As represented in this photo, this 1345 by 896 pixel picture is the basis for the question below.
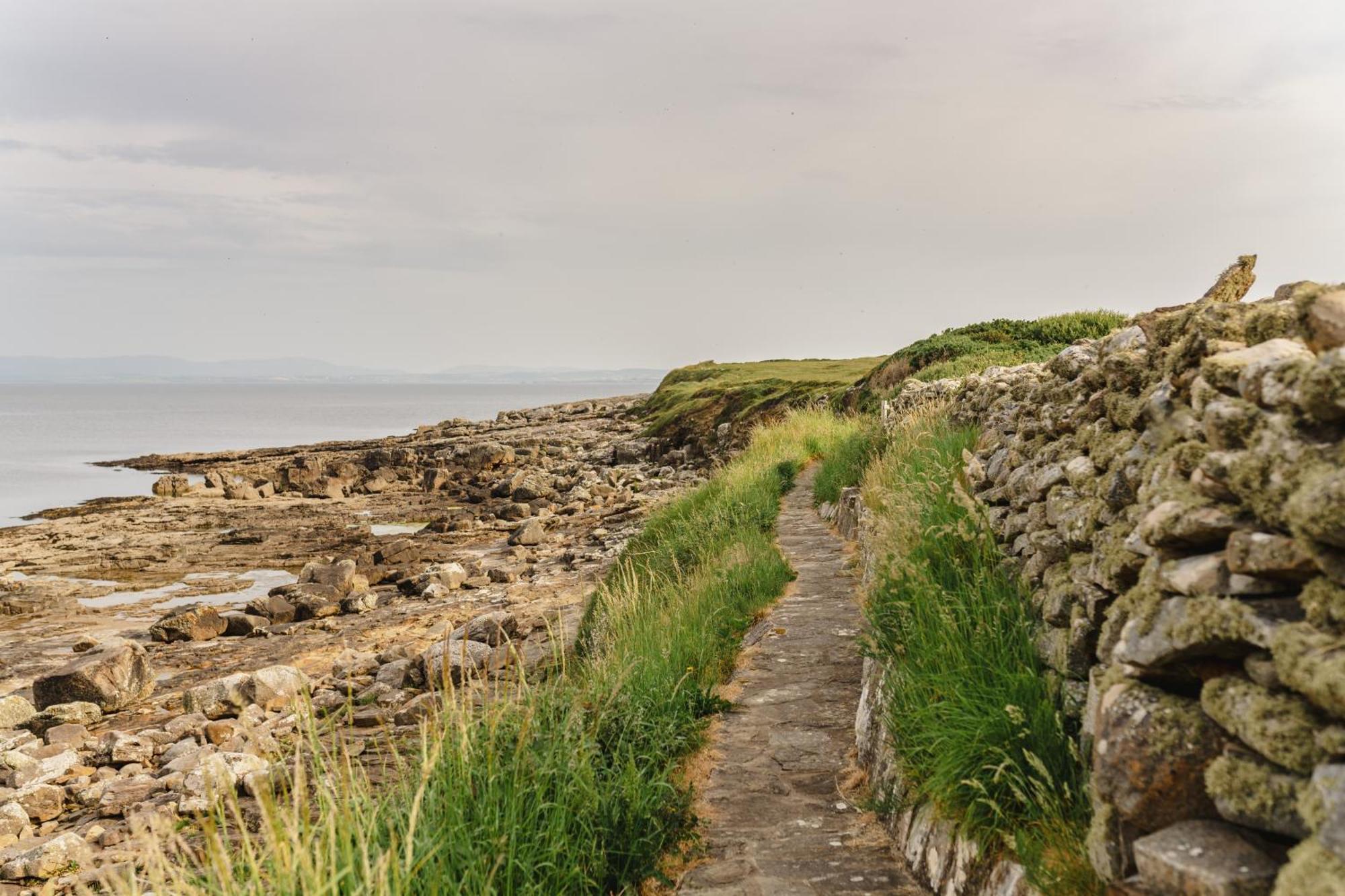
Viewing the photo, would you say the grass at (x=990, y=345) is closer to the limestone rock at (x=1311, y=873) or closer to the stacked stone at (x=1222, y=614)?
the stacked stone at (x=1222, y=614)

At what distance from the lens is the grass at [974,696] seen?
384 cm

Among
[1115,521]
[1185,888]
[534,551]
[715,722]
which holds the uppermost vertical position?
[1115,521]

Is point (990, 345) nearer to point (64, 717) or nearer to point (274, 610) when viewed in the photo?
point (274, 610)

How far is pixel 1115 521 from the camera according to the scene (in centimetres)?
418

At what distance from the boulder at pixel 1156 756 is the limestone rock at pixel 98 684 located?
53.7ft

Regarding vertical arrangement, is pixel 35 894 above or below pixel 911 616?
below

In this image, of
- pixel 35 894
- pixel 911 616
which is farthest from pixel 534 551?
pixel 911 616

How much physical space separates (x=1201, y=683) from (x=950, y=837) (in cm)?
168

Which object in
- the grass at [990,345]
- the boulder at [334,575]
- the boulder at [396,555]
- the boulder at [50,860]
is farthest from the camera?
the boulder at [396,555]

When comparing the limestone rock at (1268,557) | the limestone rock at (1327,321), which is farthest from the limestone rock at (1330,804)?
the limestone rock at (1327,321)

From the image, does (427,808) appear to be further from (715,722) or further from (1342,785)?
(1342,785)

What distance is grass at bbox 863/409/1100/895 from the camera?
384 cm

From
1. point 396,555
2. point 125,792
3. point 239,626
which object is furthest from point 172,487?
point 125,792

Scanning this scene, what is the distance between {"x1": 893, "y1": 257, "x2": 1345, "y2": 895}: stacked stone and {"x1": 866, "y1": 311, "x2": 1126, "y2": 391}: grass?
13472mm
